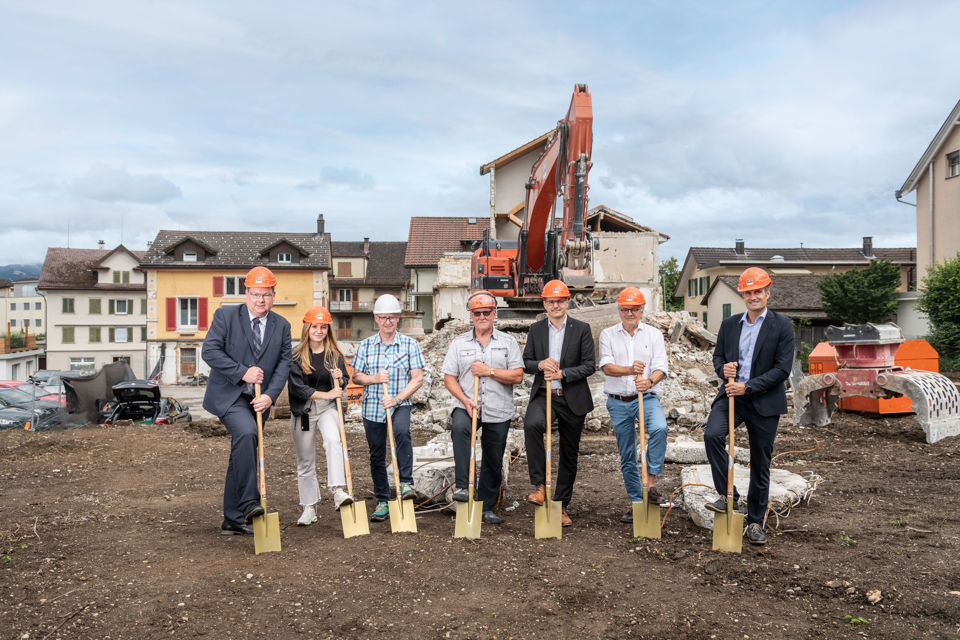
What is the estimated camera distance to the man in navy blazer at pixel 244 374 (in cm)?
534

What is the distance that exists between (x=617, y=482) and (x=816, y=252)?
4376 centimetres

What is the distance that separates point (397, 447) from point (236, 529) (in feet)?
4.52

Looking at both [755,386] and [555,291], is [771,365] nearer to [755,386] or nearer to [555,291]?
[755,386]

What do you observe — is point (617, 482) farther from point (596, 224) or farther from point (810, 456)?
point (596, 224)

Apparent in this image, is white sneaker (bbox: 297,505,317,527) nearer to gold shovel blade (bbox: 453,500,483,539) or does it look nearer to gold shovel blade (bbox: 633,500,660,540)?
gold shovel blade (bbox: 453,500,483,539)

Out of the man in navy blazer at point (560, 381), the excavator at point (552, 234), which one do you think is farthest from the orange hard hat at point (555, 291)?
the excavator at point (552, 234)

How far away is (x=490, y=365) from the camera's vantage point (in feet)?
19.1

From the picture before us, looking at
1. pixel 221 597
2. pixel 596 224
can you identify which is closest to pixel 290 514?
pixel 221 597

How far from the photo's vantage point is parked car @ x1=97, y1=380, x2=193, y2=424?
1659 cm

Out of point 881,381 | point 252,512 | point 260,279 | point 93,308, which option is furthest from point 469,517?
point 93,308

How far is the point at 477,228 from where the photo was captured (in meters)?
39.9

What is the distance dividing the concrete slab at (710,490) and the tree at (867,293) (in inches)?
1002

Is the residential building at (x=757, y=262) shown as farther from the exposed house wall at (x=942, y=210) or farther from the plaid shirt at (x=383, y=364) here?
the plaid shirt at (x=383, y=364)

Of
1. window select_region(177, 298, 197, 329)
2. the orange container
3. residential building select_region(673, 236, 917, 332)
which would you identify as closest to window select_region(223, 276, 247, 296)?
window select_region(177, 298, 197, 329)
